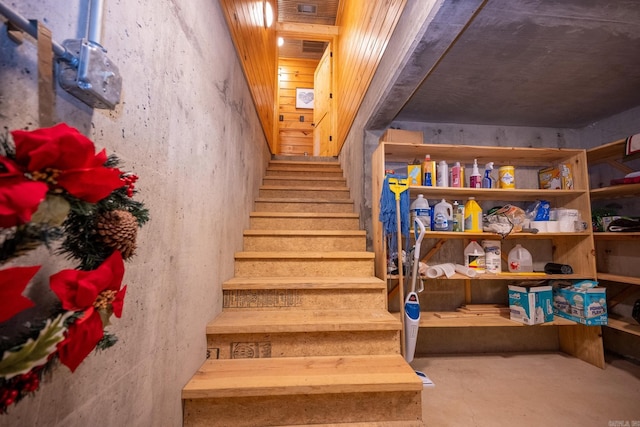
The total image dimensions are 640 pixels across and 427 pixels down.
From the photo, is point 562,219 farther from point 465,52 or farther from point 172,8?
point 172,8

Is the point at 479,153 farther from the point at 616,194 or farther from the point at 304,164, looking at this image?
the point at 304,164

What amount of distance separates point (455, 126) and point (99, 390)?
10.1ft

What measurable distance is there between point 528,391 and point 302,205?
7.59 ft

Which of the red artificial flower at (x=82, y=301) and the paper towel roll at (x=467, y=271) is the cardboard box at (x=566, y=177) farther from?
the red artificial flower at (x=82, y=301)

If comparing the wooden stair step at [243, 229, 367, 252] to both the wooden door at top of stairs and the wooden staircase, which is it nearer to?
the wooden staircase

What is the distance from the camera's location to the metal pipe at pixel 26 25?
14.4 inches

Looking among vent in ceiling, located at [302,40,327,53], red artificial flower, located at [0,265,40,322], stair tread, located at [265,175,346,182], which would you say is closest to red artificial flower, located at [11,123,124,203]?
red artificial flower, located at [0,265,40,322]

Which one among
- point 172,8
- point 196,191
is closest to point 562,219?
point 196,191

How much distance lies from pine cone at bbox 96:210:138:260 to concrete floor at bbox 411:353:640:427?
171 centimetres

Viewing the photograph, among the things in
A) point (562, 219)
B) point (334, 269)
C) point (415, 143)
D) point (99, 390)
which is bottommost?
point (99, 390)

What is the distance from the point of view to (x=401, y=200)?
186 cm

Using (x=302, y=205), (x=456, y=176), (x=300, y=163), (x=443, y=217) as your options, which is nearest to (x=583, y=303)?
(x=443, y=217)

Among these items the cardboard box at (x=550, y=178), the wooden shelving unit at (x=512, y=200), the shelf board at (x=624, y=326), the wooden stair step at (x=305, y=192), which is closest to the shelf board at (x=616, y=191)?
the wooden shelving unit at (x=512, y=200)

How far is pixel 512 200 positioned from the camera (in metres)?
2.43
